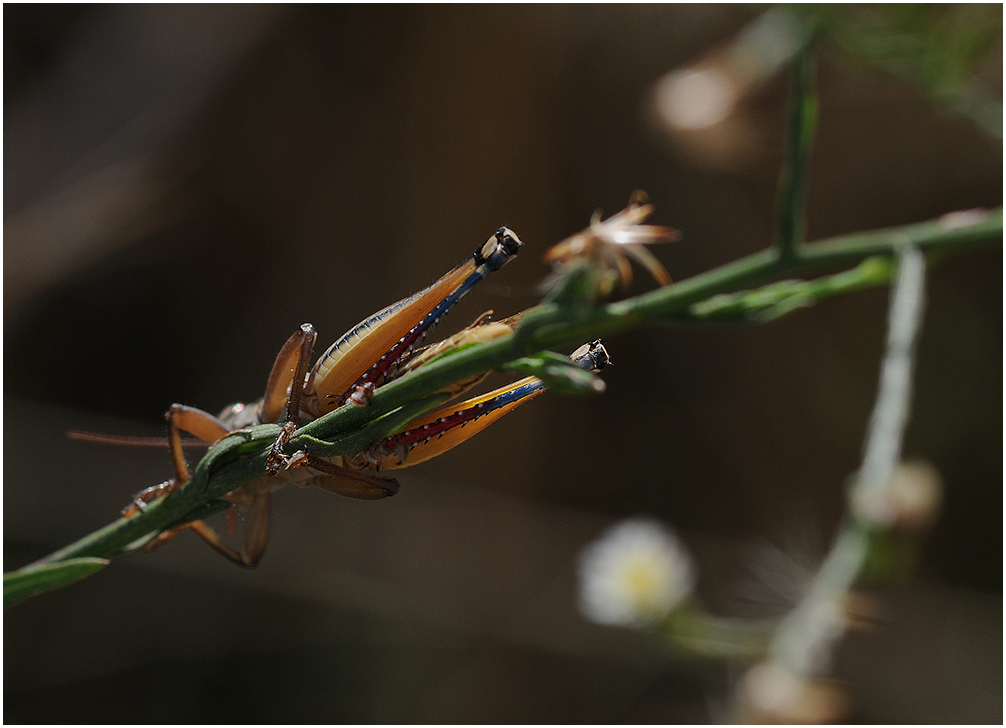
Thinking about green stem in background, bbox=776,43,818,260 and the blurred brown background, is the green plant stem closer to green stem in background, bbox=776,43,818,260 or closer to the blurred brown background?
green stem in background, bbox=776,43,818,260

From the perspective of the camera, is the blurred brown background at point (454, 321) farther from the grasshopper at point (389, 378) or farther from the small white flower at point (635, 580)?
the grasshopper at point (389, 378)

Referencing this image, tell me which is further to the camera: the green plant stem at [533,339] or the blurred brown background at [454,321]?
the blurred brown background at [454,321]

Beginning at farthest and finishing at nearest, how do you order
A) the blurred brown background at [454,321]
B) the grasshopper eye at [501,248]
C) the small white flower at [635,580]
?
the blurred brown background at [454,321] < the small white flower at [635,580] < the grasshopper eye at [501,248]

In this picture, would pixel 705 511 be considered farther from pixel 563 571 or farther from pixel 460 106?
pixel 460 106

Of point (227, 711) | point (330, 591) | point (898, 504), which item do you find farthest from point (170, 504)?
point (227, 711)

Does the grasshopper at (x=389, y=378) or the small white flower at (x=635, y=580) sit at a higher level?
the small white flower at (x=635, y=580)

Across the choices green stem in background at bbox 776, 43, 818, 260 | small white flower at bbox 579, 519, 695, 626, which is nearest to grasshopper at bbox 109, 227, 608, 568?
green stem in background at bbox 776, 43, 818, 260

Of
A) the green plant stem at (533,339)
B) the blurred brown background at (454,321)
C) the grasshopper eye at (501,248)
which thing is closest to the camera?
the green plant stem at (533,339)

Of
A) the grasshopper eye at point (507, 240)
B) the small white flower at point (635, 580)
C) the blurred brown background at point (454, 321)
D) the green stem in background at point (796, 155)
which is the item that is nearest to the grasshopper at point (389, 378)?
the grasshopper eye at point (507, 240)
